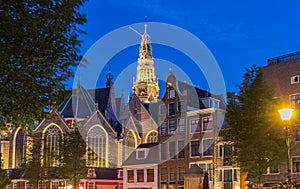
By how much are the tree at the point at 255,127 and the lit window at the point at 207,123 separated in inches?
689

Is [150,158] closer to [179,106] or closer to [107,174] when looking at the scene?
[179,106]

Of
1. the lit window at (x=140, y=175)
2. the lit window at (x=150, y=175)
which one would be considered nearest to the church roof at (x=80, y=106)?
the lit window at (x=140, y=175)

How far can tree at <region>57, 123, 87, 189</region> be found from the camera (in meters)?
48.0

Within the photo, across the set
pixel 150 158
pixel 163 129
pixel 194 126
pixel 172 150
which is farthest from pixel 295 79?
pixel 150 158

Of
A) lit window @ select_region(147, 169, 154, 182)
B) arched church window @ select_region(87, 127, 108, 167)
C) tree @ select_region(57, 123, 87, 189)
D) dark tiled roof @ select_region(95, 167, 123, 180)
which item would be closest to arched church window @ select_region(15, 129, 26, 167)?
arched church window @ select_region(87, 127, 108, 167)

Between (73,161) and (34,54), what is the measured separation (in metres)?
34.2

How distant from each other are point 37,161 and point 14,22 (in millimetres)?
45493

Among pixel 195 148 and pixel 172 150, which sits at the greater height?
pixel 195 148

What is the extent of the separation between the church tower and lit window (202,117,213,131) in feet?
172

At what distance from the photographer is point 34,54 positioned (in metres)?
15.1

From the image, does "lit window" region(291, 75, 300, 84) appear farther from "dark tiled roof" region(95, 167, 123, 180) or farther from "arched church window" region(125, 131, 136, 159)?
"arched church window" region(125, 131, 136, 159)

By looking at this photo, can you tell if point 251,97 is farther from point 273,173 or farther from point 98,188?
point 98,188

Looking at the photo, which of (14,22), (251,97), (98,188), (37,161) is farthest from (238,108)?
(98,188)

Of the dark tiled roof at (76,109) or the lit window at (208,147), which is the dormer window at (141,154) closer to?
the lit window at (208,147)
